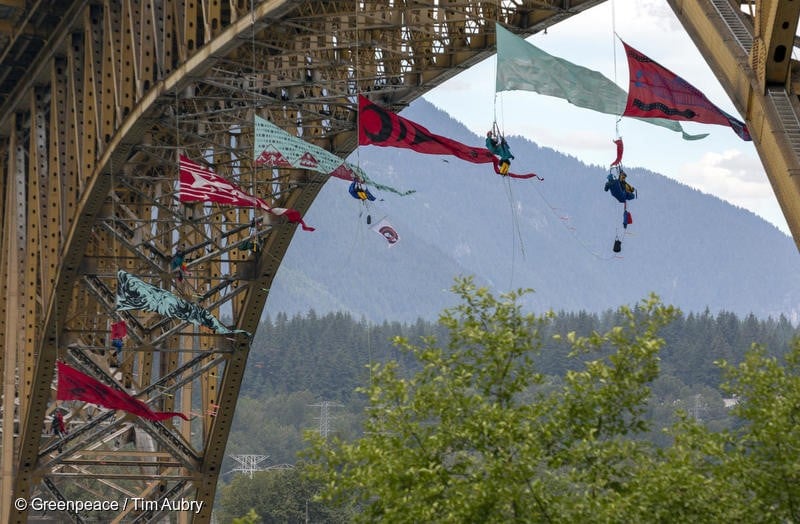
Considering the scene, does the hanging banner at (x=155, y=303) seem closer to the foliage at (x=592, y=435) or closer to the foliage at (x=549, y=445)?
the foliage at (x=592, y=435)

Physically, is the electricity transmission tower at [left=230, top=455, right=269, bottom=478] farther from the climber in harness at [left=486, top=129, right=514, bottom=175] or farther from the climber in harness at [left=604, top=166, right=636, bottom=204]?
the climber in harness at [left=604, top=166, right=636, bottom=204]

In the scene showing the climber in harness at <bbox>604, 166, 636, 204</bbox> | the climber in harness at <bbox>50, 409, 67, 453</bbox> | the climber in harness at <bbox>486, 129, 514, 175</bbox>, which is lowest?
the climber in harness at <bbox>50, 409, 67, 453</bbox>

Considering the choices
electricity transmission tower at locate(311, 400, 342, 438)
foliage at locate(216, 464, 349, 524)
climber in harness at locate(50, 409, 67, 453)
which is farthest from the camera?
electricity transmission tower at locate(311, 400, 342, 438)

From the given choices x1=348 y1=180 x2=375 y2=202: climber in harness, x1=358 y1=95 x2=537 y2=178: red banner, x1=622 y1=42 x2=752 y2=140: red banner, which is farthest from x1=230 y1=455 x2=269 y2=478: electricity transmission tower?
x1=622 y1=42 x2=752 y2=140: red banner

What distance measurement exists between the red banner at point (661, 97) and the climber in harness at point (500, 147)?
16.6 ft

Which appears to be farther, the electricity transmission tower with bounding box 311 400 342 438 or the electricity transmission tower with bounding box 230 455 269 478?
the electricity transmission tower with bounding box 311 400 342 438

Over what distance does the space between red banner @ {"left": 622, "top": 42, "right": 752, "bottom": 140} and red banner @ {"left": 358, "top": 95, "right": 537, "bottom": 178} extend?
274 inches

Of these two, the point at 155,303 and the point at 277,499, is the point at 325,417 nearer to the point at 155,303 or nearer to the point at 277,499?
the point at 277,499

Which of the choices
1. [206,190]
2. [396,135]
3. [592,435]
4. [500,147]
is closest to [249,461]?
[206,190]

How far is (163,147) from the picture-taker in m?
31.4

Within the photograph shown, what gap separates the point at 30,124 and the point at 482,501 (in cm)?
2833

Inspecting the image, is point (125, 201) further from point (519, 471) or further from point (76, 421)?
point (519, 471)

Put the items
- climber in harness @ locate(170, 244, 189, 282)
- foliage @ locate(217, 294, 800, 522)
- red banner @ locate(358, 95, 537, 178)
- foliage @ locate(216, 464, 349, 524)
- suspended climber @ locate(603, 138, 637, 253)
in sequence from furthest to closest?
foliage @ locate(216, 464, 349, 524) → climber in harness @ locate(170, 244, 189, 282) → red banner @ locate(358, 95, 537, 178) → suspended climber @ locate(603, 138, 637, 253) → foliage @ locate(217, 294, 800, 522)

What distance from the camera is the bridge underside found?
93.7 feet
